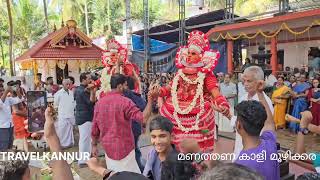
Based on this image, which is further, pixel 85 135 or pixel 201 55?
pixel 85 135

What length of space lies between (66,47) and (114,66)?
8.02 meters

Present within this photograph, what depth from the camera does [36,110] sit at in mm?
6207

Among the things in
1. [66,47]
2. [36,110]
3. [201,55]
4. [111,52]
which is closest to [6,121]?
[36,110]

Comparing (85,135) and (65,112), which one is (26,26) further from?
(85,135)

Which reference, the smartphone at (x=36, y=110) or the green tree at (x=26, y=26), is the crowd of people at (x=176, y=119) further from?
the green tree at (x=26, y=26)

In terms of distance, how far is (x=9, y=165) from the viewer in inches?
71.9

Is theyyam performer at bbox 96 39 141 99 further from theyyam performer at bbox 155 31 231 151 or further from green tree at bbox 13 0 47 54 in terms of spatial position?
green tree at bbox 13 0 47 54

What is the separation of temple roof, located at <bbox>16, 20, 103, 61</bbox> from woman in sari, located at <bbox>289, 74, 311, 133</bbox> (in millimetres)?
7975

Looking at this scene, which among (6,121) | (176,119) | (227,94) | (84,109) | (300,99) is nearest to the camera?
(176,119)

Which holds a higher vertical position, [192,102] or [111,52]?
[111,52]

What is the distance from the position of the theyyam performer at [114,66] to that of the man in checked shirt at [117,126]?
2.03m

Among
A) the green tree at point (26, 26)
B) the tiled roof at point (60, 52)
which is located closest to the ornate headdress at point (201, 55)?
the tiled roof at point (60, 52)

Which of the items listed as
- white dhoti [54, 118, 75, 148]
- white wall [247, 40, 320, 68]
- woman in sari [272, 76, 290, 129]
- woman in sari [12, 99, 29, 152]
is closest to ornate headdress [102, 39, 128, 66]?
woman in sari [12, 99, 29, 152]

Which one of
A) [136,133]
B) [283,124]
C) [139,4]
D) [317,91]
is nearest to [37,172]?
[136,133]
